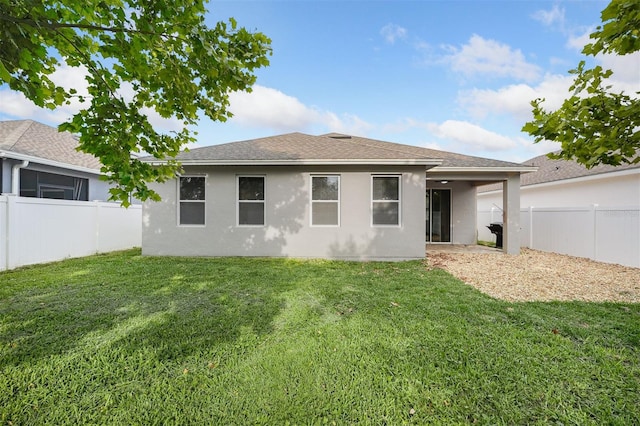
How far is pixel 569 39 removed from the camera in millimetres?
9422

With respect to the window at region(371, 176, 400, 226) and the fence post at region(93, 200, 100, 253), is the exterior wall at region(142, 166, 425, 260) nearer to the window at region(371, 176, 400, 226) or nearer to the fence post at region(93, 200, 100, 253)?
the window at region(371, 176, 400, 226)

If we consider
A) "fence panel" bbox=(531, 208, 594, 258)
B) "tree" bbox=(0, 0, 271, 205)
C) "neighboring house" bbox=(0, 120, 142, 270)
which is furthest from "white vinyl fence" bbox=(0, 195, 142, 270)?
"fence panel" bbox=(531, 208, 594, 258)

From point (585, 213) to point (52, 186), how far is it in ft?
66.5

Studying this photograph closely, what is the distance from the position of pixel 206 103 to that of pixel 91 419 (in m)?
4.10

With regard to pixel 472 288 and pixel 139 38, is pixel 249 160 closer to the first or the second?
pixel 139 38

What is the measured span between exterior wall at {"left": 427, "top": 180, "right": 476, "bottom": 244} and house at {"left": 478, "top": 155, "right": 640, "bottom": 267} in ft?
7.05

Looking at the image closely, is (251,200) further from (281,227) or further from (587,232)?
(587,232)

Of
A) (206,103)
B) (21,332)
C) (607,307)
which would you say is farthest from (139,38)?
(607,307)

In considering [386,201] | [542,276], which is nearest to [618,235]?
[542,276]

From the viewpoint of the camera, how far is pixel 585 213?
9453mm

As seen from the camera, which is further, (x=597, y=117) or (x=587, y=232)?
(x=587, y=232)

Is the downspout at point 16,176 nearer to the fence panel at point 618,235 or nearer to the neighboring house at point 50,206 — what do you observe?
the neighboring house at point 50,206

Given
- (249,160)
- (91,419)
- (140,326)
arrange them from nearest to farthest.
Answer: (91,419) → (140,326) → (249,160)

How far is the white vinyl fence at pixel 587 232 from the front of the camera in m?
8.02
